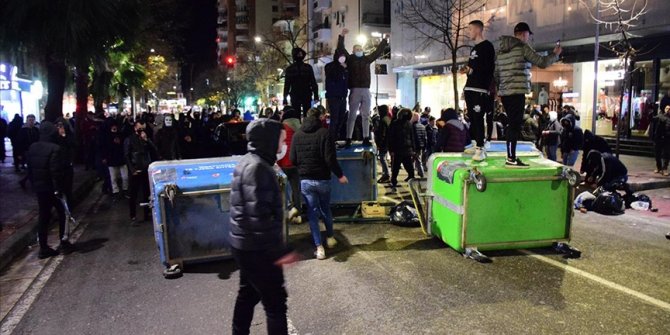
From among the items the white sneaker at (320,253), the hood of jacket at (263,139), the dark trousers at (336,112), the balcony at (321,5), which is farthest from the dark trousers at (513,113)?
the balcony at (321,5)

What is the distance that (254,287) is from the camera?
380 cm

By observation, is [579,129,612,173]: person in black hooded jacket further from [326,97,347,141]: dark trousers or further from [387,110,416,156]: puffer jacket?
[326,97,347,141]: dark trousers

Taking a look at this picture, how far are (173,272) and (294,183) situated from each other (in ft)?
10.2

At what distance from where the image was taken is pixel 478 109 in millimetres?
7809

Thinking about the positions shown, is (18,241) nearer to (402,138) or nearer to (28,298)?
(28,298)

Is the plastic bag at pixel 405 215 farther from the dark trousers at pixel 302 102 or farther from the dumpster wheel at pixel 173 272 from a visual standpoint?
the dumpster wheel at pixel 173 272

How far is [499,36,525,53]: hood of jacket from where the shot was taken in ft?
23.5

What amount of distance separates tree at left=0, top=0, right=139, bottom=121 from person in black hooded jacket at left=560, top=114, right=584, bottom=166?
11.5 meters

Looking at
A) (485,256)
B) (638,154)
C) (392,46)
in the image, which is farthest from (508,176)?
(392,46)

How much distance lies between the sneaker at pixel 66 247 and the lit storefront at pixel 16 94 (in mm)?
18891

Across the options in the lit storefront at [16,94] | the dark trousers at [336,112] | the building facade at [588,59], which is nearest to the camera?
the dark trousers at [336,112]

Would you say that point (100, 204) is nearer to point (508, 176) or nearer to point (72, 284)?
point (72, 284)

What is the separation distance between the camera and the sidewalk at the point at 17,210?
26.1 feet

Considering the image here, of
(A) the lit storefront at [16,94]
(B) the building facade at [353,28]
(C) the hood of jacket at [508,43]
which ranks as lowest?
(C) the hood of jacket at [508,43]
